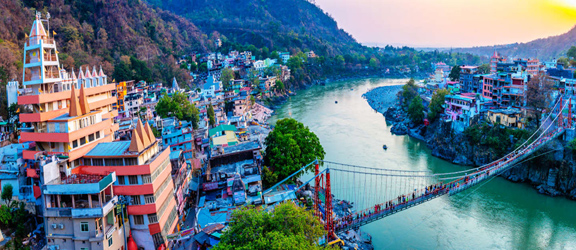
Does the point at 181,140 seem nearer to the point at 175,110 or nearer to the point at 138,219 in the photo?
the point at 175,110

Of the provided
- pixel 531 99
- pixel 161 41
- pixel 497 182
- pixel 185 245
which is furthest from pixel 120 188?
pixel 161 41

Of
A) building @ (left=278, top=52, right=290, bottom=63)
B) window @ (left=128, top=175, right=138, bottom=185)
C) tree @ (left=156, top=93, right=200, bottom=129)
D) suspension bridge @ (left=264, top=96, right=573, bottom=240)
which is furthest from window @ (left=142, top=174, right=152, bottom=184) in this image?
building @ (left=278, top=52, right=290, bottom=63)

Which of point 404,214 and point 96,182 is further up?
point 96,182

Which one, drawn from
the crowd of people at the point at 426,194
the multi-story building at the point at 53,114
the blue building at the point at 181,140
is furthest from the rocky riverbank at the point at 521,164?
the multi-story building at the point at 53,114

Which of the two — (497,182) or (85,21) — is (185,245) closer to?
(497,182)

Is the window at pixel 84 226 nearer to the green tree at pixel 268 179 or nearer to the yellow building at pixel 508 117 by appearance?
the green tree at pixel 268 179
